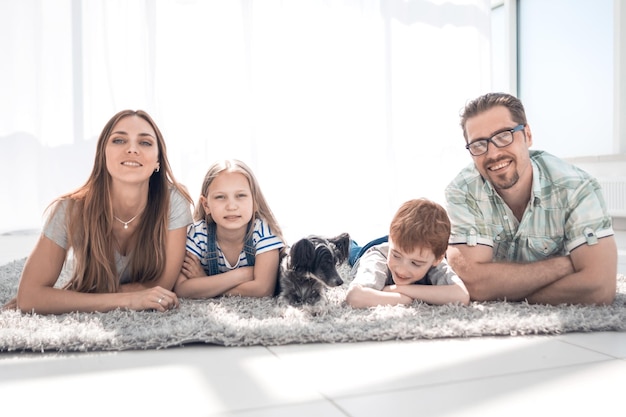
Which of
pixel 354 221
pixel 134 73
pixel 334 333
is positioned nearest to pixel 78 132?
pixel 134 73

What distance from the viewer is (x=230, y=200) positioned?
1735mm

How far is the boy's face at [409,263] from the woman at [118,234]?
0.65 m

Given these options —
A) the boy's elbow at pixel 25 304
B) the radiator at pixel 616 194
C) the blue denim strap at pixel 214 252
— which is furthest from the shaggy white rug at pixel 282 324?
the radiator at pixel 616 194

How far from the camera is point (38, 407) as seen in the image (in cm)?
82

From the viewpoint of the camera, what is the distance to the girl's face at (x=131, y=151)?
1595 millimetres

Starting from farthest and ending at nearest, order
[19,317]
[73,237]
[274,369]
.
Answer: [73,237] → [19,317] → [274,369]

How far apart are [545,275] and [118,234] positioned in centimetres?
Answer: 131

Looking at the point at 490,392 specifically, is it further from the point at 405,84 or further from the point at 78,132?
the point at 405,84

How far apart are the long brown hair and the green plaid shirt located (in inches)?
36.1

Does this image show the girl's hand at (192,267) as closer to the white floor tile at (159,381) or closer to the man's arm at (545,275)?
the white floor tile at (159,381)

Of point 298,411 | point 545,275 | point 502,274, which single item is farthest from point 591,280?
point 298,411

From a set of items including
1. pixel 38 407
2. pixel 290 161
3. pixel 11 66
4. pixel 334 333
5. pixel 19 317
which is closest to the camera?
pixel 38 407

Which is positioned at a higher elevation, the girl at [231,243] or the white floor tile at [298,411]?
the girl at [231,243]

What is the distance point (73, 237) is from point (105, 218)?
113 mm
